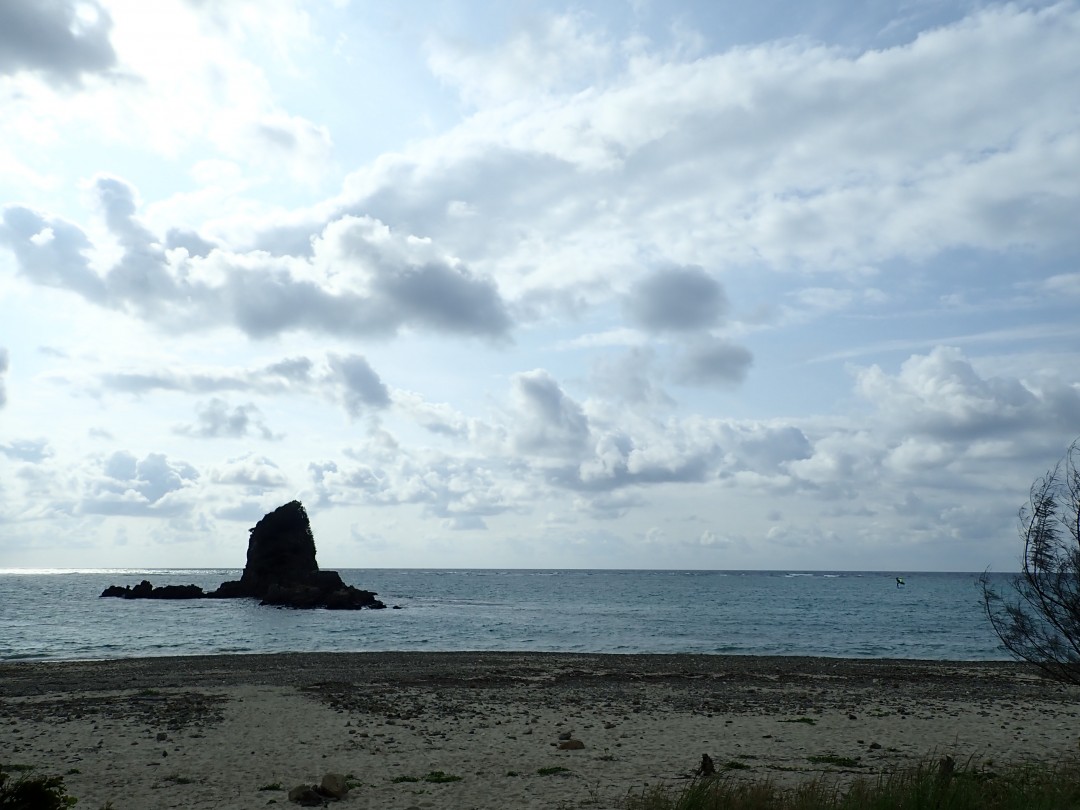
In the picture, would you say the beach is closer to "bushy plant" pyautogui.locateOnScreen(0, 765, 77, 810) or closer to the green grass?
the green grass

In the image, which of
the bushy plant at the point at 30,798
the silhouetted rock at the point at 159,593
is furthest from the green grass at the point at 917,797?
the silhouetted rock at the point at 159,593

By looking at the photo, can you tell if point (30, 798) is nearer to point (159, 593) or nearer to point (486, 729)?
point (486, 729)

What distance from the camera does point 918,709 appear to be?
2492 cm

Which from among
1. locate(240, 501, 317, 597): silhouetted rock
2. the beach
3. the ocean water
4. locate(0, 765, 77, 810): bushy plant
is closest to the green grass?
the beach

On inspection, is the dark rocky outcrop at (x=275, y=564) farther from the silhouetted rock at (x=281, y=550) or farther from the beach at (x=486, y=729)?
the beach at (x=486, y=729)

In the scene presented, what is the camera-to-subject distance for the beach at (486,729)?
15.4m

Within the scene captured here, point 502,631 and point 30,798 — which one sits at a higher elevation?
point 30,798

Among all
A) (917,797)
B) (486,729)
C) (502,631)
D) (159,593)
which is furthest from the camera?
(159,593)

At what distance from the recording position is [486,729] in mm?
21219

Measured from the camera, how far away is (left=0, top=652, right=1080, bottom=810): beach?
15.4 m

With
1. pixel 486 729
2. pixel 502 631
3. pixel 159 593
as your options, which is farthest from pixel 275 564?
pixel 486 729

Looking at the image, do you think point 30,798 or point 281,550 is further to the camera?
point 281,550

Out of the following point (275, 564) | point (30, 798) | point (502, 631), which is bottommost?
point (502, 631)

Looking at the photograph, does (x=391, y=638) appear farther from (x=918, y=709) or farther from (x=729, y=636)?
(x=918, y=709)
